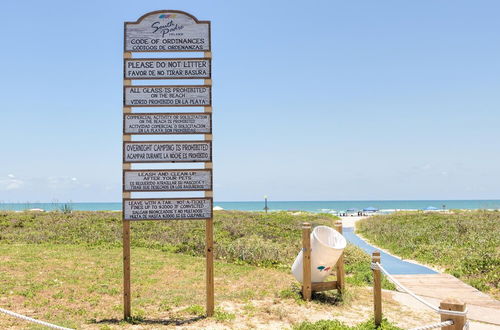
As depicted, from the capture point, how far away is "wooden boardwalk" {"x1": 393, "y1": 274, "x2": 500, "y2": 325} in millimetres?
9148

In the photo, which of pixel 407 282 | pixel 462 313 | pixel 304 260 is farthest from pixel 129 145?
pixel 407 282

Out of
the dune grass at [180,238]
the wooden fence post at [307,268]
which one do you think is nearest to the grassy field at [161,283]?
the dune grass at [180,238]

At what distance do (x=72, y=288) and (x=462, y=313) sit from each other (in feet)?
A: 29.6

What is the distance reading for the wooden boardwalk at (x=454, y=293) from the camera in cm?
915

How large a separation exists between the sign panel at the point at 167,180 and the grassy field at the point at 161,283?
7.78 ft

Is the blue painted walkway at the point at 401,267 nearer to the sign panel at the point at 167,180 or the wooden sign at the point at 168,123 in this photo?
the sign panel at the point at 167,180

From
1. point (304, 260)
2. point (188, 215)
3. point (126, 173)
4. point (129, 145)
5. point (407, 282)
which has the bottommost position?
point (407, 282)

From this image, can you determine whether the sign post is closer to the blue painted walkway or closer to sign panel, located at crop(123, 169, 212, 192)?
sign panel, located at crop(123, 169, 212, 192)

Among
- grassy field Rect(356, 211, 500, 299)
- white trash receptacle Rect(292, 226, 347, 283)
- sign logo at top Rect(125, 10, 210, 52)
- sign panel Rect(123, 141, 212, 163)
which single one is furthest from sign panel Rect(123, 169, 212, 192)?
grassy field Rect(356, 211, 500, 299)

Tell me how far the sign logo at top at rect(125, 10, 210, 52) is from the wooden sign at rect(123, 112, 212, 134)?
1.25 meters

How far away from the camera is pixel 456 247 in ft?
59.5

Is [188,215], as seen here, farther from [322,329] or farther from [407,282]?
[407,282]

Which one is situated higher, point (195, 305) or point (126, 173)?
point (126, 173)

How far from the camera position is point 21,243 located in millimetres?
18812
